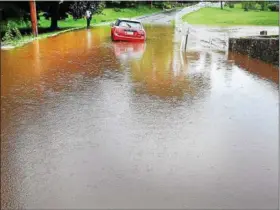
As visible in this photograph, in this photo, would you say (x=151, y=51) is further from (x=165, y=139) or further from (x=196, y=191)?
(x=196, y=191)

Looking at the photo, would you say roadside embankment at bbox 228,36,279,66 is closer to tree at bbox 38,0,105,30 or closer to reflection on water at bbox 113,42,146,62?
reflection on water at bbox 113,42,146,62

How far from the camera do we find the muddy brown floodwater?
4727 mm

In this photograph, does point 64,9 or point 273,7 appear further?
point 273,7

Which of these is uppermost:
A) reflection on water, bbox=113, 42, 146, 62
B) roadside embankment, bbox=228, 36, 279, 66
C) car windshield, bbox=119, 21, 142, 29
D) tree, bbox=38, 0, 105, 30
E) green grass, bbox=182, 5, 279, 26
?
tree, bbox=38, 0, 105, 30

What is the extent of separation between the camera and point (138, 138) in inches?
255

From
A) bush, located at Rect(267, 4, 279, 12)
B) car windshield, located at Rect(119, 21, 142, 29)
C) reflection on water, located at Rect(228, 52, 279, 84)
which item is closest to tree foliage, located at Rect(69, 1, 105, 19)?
car windshield, located at Rect(119, 21, 142, 29)

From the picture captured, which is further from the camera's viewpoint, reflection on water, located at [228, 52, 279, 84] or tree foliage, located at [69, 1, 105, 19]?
tree foliage, located at [69, 1, 105, 19]

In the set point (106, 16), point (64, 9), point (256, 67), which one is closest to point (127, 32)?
point (256, 67)

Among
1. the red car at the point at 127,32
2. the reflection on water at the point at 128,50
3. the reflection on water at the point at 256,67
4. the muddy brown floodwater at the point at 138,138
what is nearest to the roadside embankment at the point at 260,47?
the reflection on water at the point at 256,67

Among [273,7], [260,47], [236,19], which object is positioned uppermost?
[273,7]

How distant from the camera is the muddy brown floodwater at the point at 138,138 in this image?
4727 mm

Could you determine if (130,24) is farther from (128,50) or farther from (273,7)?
(273,7)

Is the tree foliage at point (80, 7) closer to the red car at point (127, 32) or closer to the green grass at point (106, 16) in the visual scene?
the green grass at point (106, 16)

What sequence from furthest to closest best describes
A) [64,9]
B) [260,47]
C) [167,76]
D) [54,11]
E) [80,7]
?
A: [64,9], [80,7], [54,11], [260,47], [167,76]
